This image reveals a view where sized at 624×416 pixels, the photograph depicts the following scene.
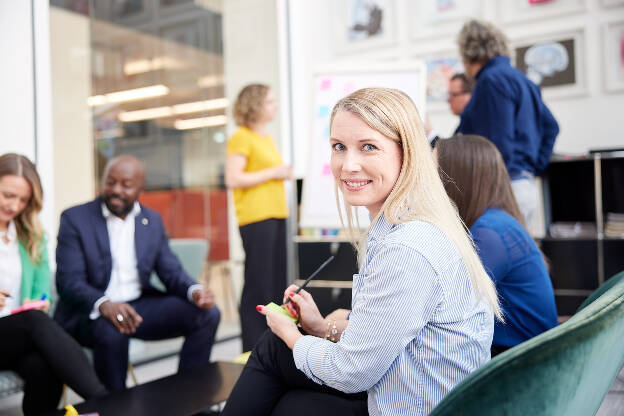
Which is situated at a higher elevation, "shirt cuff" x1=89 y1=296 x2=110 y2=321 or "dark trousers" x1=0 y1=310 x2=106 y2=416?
"shirt cuff" x1=89 y1=296 x2=110 y2=321

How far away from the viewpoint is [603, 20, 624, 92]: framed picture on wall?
10.8ft

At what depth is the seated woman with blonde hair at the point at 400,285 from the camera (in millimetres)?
934

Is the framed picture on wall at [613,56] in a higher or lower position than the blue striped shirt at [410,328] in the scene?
higher

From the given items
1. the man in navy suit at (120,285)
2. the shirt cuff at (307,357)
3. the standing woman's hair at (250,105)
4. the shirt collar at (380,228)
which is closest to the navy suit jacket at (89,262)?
the man in navy suit at (120,285)

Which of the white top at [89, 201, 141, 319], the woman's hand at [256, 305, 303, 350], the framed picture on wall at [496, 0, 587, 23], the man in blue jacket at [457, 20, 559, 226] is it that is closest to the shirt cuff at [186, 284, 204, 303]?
the white top at [89, 201, 141, 319]

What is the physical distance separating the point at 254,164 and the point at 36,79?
3.80 feet

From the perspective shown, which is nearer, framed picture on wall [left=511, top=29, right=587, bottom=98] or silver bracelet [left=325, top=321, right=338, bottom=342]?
silver bracelet [left=325, top=321, right=338, bottom=342]

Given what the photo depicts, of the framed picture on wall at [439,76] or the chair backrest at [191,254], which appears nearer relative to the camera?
the chair backrest at [191,254]

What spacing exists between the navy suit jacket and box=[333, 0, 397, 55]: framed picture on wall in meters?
2.46

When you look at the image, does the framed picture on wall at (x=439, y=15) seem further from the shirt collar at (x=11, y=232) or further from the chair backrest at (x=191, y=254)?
the shirt collar at (x=11, y=232)

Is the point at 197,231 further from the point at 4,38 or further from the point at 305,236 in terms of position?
the point at 4,38

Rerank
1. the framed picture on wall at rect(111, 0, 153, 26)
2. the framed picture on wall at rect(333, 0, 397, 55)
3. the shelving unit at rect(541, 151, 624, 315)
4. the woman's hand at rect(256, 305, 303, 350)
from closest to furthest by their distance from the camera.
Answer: the woman's hand at rect(256, 305, 303, 350) < the shelving unit at rect(541, 151, 624, 315) < the framed picture on wall at rect(111, 0, 153, 26) < the framed picture on wall at rect(333, 0, 397, 55)

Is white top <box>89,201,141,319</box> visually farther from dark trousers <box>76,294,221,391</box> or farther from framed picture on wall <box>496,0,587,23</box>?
framed picture on wall <box>496,0,587,23</box>

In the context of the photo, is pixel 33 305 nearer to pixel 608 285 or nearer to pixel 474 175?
pixel 474 175
